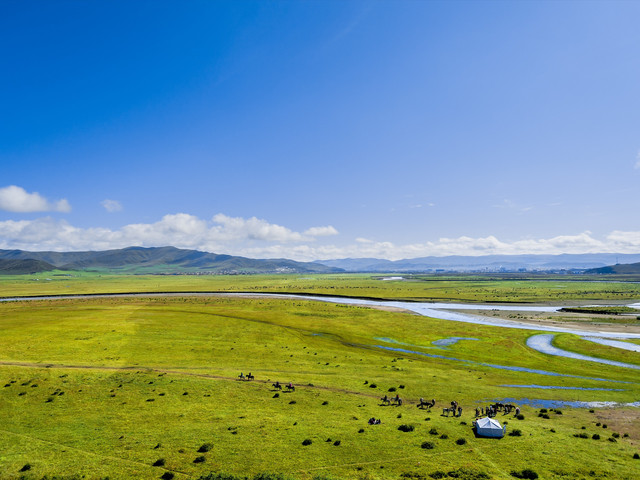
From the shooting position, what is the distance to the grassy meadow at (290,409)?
3094 cm

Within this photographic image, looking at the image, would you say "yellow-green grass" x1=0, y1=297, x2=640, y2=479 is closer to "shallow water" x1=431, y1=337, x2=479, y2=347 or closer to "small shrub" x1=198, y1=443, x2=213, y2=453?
"small shrub" x1=198, y1=443, x2=213, y2=453

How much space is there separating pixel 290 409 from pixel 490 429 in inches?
908

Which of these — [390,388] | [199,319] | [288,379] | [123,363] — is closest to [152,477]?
[288,379]

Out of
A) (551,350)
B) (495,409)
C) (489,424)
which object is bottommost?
(551,350)

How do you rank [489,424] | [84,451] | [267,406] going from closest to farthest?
[84,451] → [489,424] → [267,406]

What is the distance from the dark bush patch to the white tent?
6.17 meters

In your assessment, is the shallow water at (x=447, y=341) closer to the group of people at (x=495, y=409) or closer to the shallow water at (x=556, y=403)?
the shallow water at (x=556, y=403)

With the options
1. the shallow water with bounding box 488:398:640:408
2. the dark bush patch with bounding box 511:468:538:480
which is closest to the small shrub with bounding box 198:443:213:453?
the dark bush patch with bounding box 511:468:538:480

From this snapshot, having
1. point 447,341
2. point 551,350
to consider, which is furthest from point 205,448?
Result: point 551,350

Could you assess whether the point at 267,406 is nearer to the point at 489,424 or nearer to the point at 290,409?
the point at 290,409

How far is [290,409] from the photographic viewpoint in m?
43.8

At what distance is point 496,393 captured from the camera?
170 ft

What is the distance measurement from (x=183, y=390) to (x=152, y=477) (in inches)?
835

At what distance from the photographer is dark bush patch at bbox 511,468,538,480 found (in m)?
29.5
